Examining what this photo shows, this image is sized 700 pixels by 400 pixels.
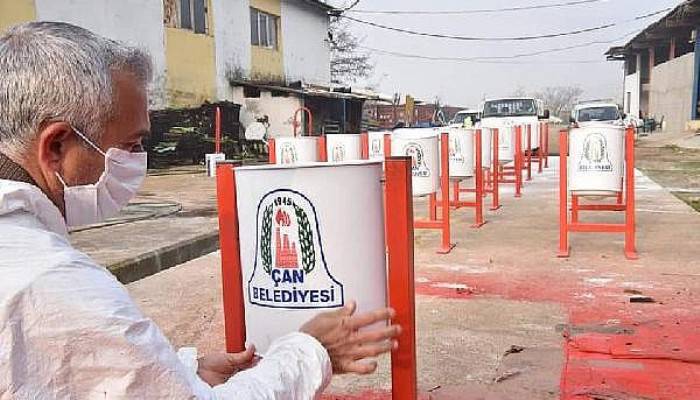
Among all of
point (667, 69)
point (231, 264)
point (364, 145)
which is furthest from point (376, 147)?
point (667, 69)

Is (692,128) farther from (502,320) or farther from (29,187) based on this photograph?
(29,187)

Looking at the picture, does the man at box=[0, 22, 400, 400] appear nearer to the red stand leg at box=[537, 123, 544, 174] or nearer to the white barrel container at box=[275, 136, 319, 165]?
the white barrel container at box=[275, 136, 319, 165]

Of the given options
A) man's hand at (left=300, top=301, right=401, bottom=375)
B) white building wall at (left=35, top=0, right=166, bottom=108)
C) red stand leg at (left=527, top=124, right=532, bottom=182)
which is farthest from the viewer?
white building wall at (left=35, top=0, right=166, bottom=108)

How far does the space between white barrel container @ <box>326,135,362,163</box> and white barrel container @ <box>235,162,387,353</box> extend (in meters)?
5.40

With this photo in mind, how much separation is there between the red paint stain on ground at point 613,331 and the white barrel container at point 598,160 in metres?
0.94

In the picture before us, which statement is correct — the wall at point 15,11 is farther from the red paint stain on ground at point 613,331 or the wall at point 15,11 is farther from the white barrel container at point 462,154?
the red paint stain on ground at point 613,331

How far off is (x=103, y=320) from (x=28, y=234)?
0.67ft

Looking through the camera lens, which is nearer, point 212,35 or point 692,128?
point 212,35

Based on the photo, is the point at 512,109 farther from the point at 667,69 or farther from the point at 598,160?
the point at 667,69

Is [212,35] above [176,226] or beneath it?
above

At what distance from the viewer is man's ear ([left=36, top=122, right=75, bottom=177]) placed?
1.24 meters

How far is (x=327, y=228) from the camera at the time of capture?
195cm

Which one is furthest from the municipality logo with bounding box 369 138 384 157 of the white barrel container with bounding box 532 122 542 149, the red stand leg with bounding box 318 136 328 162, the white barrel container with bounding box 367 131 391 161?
the white barrel container with bounding box 532 122 542 149

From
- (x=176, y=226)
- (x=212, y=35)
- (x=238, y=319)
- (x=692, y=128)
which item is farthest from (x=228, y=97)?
(x=238, y=319)
